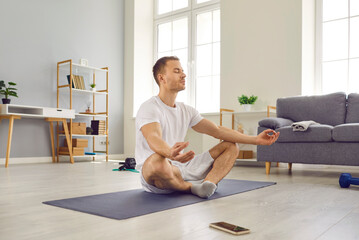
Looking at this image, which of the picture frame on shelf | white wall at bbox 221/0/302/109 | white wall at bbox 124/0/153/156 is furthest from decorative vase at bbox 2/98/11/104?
white wall at bbox 221/0/302/109

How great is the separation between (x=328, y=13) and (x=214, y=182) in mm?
3567

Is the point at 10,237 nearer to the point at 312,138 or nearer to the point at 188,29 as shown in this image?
the point at 312,138

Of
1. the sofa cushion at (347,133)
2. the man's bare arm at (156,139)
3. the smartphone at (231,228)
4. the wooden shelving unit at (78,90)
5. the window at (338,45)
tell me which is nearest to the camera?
the smartphone at (231,228)

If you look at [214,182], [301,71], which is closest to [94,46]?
[301,71]

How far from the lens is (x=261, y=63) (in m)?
4.65

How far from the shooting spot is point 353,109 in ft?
11.6

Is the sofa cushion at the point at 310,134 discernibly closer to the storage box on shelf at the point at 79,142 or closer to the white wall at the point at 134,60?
the storage box on shelf at the point at 79,142

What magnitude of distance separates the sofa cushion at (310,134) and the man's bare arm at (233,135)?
47.3 inches

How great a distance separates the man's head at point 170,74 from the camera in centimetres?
191

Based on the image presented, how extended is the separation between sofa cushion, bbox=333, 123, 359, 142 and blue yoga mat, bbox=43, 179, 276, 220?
120 cm

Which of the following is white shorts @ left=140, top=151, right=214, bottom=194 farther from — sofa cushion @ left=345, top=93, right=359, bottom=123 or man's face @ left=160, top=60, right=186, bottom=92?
sofa cushion @ left=345, top=93, right=359, bottom=123

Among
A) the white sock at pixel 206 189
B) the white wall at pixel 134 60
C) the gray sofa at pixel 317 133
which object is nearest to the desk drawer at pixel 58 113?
the white wall at pixel 134 60

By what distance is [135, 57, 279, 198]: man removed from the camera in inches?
69.9

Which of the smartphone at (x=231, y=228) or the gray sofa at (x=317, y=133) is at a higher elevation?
the gray sofa at (x=317, y=133)
